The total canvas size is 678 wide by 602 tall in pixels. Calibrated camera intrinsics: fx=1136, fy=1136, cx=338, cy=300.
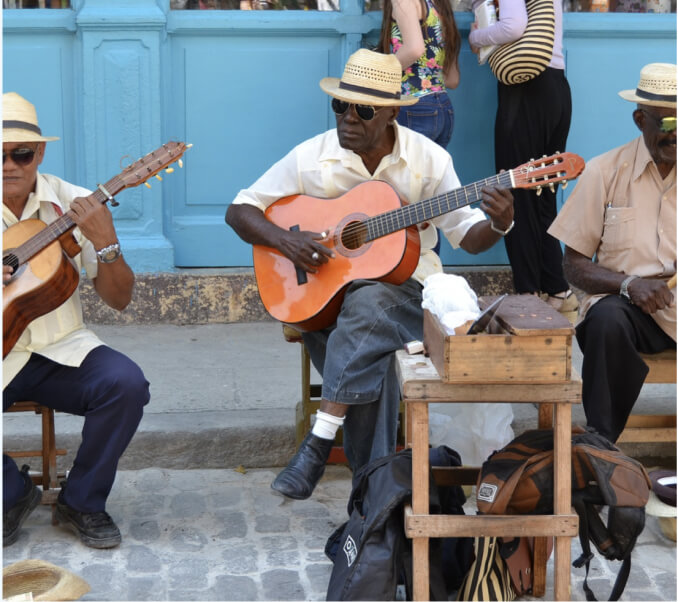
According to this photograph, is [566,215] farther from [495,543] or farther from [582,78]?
[582,78]

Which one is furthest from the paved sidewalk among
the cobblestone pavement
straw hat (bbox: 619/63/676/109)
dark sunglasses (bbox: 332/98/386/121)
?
straw hat (bbox: 619/63/676/109)

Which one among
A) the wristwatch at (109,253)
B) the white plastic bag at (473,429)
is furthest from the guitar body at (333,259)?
the wristwatch at (109,253)

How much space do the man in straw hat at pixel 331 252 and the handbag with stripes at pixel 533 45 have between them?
3.89ft

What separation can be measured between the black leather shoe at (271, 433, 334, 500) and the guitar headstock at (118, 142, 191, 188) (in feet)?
3.34

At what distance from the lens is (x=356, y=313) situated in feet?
12.5

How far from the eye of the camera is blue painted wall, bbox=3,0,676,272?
5.63 metres

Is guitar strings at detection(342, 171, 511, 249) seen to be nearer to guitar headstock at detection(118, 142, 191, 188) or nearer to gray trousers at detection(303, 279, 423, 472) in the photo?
gray trousers at detection(303, 279, 423, 472)

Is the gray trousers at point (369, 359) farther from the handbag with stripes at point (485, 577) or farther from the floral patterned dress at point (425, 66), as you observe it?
the floral patterned dress at point (425, 66)

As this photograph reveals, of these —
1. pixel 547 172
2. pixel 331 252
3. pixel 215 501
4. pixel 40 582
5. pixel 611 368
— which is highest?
pixel 547 172

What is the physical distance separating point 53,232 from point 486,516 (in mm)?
1649

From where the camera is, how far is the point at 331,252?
158 inches

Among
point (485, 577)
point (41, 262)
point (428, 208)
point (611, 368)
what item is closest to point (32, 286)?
point (41, 262)

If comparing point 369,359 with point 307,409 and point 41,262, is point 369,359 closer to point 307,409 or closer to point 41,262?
point 307,409

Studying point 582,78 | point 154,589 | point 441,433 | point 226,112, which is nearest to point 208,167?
point 226,112
